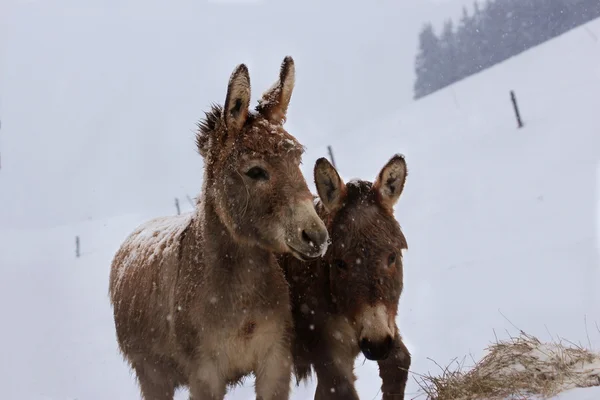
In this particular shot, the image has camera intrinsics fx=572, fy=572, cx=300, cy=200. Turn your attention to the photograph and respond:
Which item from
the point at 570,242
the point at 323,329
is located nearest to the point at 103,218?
the point at 570,242

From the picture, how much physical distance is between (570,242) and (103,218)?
135ft

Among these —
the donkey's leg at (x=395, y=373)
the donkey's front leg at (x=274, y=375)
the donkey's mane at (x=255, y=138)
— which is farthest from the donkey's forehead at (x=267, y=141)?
the donkey's leg at (x=395, y=373)

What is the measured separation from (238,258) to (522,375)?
6.82 ft

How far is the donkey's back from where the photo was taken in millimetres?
4312

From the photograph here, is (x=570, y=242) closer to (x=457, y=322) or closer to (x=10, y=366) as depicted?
(x=457, y=322)

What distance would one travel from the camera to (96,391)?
11.5 m

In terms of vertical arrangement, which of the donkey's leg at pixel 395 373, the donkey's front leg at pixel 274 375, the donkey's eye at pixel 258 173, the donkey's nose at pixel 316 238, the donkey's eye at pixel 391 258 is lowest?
the donkey's leg at pixel 395 373

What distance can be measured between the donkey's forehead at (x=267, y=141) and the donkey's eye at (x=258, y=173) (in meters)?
0.13

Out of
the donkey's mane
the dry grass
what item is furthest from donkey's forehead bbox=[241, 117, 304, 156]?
the dry grass

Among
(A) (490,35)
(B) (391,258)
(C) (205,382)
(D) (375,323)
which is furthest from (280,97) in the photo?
(A) (490,35)

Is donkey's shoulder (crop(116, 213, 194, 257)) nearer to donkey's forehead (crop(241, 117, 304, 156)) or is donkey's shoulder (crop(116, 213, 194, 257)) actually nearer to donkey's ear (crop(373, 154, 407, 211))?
donkey's forehead (crop(241, 117, 304, 156))

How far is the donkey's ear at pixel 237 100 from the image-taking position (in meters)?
3.88

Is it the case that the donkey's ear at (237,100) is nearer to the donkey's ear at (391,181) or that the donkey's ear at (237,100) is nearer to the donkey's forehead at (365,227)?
the donkey's forehead at (365,227)

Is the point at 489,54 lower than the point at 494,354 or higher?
higher
